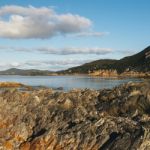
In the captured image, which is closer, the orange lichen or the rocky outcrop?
the rocky outcrop

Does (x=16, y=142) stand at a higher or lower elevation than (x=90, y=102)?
lower

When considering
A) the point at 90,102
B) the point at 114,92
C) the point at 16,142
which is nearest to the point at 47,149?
the point at 16,142

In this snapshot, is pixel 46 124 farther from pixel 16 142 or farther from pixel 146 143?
pixel 146 143

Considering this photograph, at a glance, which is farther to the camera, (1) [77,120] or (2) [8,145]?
(1) [77,120]

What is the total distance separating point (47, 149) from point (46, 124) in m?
2.22

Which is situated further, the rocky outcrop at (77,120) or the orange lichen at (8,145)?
the orange lichen at (8,145)

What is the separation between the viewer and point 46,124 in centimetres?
1967

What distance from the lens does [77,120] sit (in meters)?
19.4

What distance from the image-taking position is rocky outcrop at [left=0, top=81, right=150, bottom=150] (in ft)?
55.8

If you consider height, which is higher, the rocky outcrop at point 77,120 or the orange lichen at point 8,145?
the rocky outcrop at point 77,120

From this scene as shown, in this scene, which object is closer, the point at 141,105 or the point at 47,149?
the point at 47,149

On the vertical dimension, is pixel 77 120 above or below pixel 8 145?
above

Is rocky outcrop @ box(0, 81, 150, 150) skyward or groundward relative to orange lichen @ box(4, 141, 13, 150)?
skyward

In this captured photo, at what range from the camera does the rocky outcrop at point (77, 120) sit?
55.8 ft
